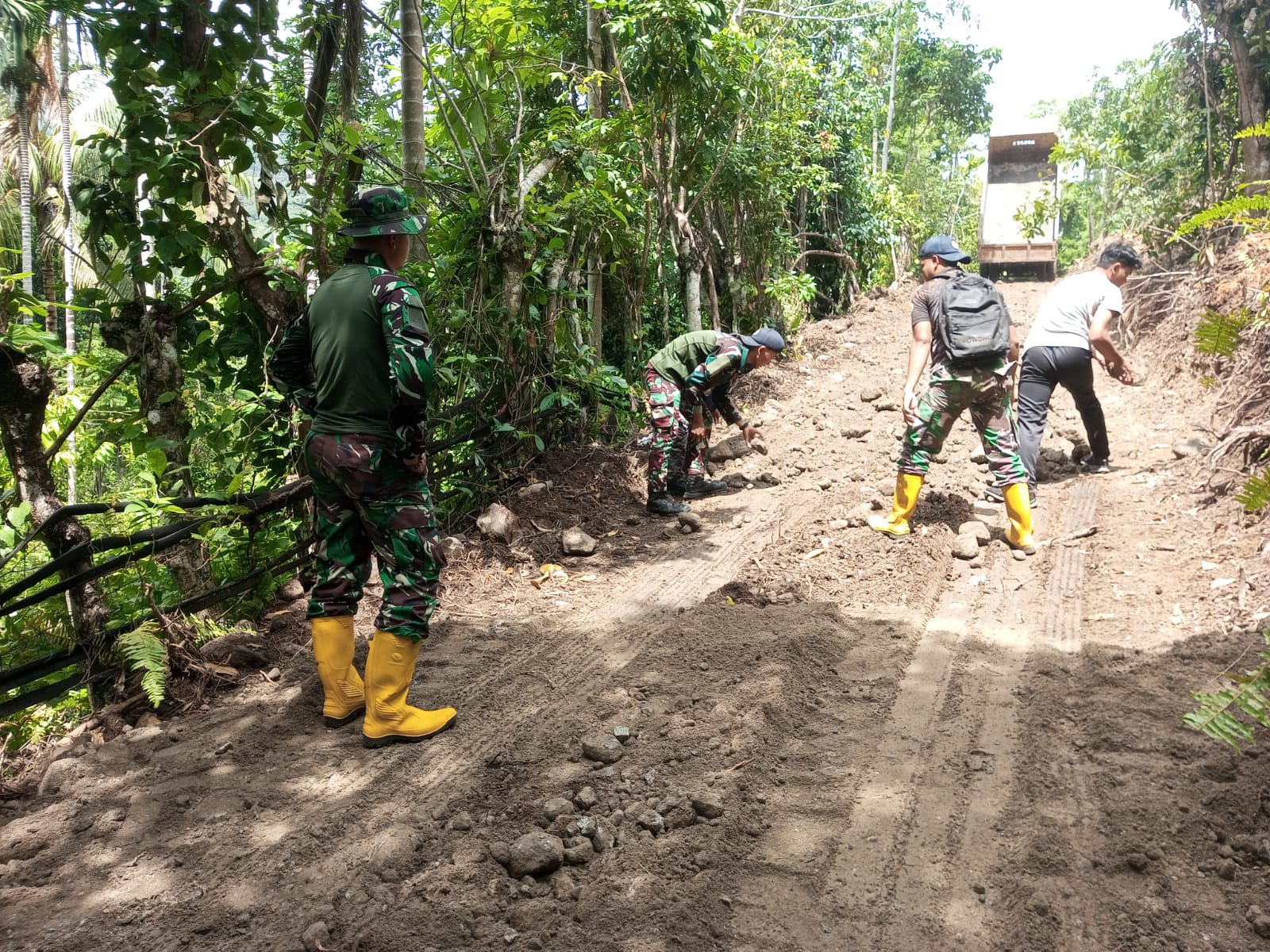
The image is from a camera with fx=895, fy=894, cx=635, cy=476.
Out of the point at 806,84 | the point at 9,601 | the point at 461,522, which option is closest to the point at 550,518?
the point at 461,522

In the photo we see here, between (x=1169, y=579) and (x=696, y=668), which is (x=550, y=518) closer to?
(x=696, y=668)

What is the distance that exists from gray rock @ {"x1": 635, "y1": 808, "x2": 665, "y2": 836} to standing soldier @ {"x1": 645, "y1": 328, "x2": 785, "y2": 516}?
411 cm

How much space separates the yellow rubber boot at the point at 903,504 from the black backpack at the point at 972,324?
2.63ft

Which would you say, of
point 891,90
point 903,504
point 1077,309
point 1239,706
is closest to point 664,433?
point 903,504

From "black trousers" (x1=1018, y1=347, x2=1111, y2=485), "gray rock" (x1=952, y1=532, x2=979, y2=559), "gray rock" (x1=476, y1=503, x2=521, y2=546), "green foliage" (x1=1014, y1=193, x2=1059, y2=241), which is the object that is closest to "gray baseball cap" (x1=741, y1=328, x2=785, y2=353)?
"black trousers" (x1=1018, y1=347, x2=1111, y2=485)

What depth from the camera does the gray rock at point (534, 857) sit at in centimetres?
269

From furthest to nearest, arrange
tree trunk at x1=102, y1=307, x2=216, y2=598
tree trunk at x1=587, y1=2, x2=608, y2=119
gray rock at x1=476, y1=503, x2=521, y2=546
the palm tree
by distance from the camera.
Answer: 1. the palm tree
2. tree trunk at x1=587, y1=2, x2=608, y2=119
3. gray rock at x1=476, y1=503, x2=521, y2=546
4. tree trunk at x1=102, y1=307, x2=216, y2=598

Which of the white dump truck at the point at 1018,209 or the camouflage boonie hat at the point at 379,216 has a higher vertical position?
the white dump truck at the point at 1018,209

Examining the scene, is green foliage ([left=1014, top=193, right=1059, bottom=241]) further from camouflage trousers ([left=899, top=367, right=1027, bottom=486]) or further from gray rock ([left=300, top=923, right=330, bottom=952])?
gray rock ([left=300, top=923, right=330, bottom=952])

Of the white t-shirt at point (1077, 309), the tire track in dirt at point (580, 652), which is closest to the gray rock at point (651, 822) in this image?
the tire track in dirt at point (580, 652)

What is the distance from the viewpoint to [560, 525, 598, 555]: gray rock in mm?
6102

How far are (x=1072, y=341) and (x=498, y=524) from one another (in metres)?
4.42

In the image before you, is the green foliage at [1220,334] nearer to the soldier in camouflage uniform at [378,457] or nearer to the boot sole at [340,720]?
the soldier in camouflage uniform at [378,457]

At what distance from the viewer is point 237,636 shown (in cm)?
438
